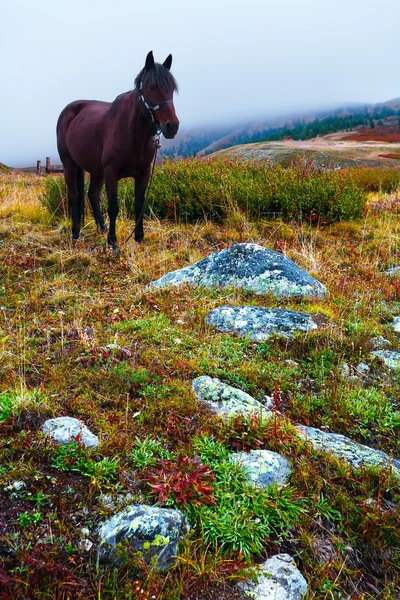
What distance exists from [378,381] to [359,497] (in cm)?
147

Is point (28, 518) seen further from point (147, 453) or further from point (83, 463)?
point (147, 453)

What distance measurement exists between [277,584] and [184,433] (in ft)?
3.55

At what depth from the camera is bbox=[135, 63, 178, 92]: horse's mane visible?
5.66m

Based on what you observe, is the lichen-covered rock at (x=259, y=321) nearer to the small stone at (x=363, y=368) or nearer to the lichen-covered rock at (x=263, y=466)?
the small stone at (x=363, y=368)

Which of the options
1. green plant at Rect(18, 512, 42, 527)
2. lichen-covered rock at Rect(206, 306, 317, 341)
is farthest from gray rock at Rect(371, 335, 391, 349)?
green plant at Rect(18, 512, 42, 527)

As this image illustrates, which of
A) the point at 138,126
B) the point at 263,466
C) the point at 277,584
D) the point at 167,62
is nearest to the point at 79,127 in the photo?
the point at 138,126

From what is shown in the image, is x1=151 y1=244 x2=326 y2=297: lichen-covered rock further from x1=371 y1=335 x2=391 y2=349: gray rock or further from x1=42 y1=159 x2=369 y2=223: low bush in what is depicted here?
x1=42 y1=159 x2=369 y2=223: low bush

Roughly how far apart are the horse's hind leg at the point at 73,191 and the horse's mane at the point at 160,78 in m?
2.87

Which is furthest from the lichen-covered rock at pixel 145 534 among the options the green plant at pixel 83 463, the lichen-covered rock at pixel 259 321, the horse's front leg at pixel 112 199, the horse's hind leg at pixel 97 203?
the horse's hind leg at pixel 97 203

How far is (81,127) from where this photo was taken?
23.9 feet

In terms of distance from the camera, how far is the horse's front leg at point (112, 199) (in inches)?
256

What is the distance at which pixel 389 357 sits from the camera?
13.0 feet

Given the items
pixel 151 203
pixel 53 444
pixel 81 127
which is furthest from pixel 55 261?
pixel 53 444

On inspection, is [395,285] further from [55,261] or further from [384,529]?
[55,261]
